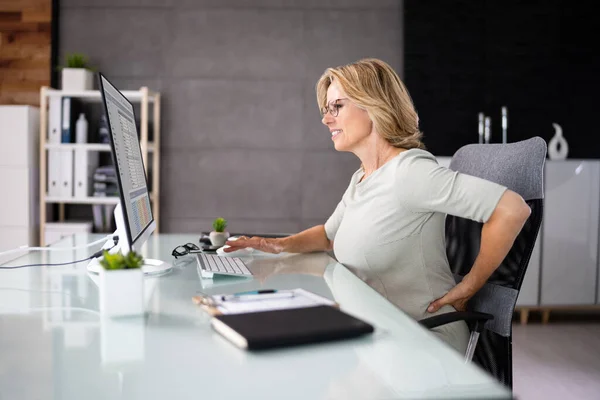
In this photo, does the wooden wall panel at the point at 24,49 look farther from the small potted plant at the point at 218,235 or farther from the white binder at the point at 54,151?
the small potted plant at the point at 218,235

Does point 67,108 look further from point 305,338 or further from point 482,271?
point 305,338

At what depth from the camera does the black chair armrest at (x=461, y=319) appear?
1477 millimetres

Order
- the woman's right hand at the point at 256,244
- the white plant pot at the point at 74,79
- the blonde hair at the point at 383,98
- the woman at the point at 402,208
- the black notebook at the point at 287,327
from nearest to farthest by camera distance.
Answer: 1. the black notebook at the point at 287,327
2. the woman at the point at 402,208
3. the blonde hair at the point at 383,98
4. the woman's right hand at the point at 256,244
5. the white plant pot at the point at 74,79

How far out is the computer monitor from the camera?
4.53 feet

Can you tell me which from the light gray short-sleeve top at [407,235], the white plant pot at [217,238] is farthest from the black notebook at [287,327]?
the white plant pot at [217,238]

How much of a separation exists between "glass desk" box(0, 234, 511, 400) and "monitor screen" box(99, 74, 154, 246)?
221 mm

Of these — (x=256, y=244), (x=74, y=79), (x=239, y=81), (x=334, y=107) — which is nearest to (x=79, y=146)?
(x=74, y=79)

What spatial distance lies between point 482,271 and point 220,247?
0.92 metres

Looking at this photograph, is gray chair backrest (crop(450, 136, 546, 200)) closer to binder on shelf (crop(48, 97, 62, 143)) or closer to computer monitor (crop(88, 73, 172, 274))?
computer monitor (crop(88, 73, 172, 274))

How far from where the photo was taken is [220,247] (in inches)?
86.1

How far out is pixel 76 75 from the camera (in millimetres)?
4258

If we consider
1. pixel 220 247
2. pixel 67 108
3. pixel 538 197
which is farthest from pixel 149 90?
pixel 538 197

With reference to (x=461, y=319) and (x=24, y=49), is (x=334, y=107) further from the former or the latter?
(x=24, y=49)

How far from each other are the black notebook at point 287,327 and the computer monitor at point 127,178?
0.39 meters
